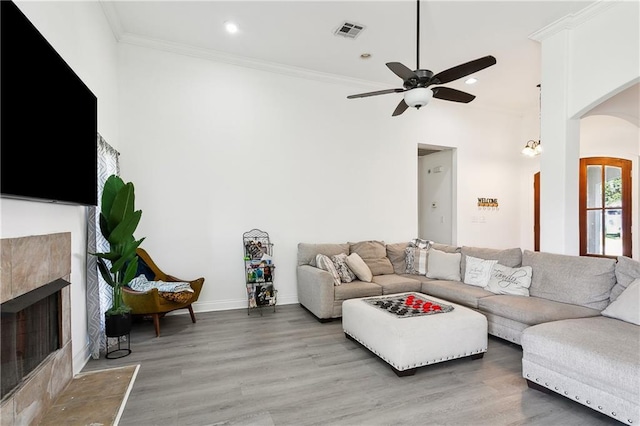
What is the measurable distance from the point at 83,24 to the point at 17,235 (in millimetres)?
2052

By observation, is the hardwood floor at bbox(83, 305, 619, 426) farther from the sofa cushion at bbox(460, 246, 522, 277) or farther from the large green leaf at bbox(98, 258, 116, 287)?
→ the sofa cushion at bbox(460, 246, 522, 277)

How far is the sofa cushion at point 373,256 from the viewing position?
482 cm

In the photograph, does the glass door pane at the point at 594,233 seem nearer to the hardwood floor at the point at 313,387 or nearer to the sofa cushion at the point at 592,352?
the hardwood floor at the point at 313,387

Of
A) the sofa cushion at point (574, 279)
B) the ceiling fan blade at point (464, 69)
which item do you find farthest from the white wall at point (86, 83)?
the sofa cushion at point (574, 279)

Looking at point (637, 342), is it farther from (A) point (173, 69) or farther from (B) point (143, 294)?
(A) point (173, 69)

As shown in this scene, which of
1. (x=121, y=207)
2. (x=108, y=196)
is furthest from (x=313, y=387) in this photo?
(x=108, y=196)

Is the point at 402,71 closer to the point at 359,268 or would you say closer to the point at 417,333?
the point at 417,333

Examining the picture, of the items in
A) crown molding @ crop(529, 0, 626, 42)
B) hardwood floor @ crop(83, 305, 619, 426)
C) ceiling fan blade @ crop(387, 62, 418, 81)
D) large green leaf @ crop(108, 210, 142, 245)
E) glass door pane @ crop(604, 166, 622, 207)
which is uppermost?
crown molding @ crop(529, 0, 626, 42)

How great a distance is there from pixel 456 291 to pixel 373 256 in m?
1.36

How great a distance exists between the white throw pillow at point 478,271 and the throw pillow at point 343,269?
4.71 ft

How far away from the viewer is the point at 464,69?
278cm

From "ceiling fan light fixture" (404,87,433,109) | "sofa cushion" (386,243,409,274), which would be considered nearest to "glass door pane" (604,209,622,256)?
"sofa cushion" (386,243,409,274)

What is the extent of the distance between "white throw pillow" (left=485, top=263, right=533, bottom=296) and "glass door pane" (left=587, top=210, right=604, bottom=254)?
9.75ft

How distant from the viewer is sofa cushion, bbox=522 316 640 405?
189cm
